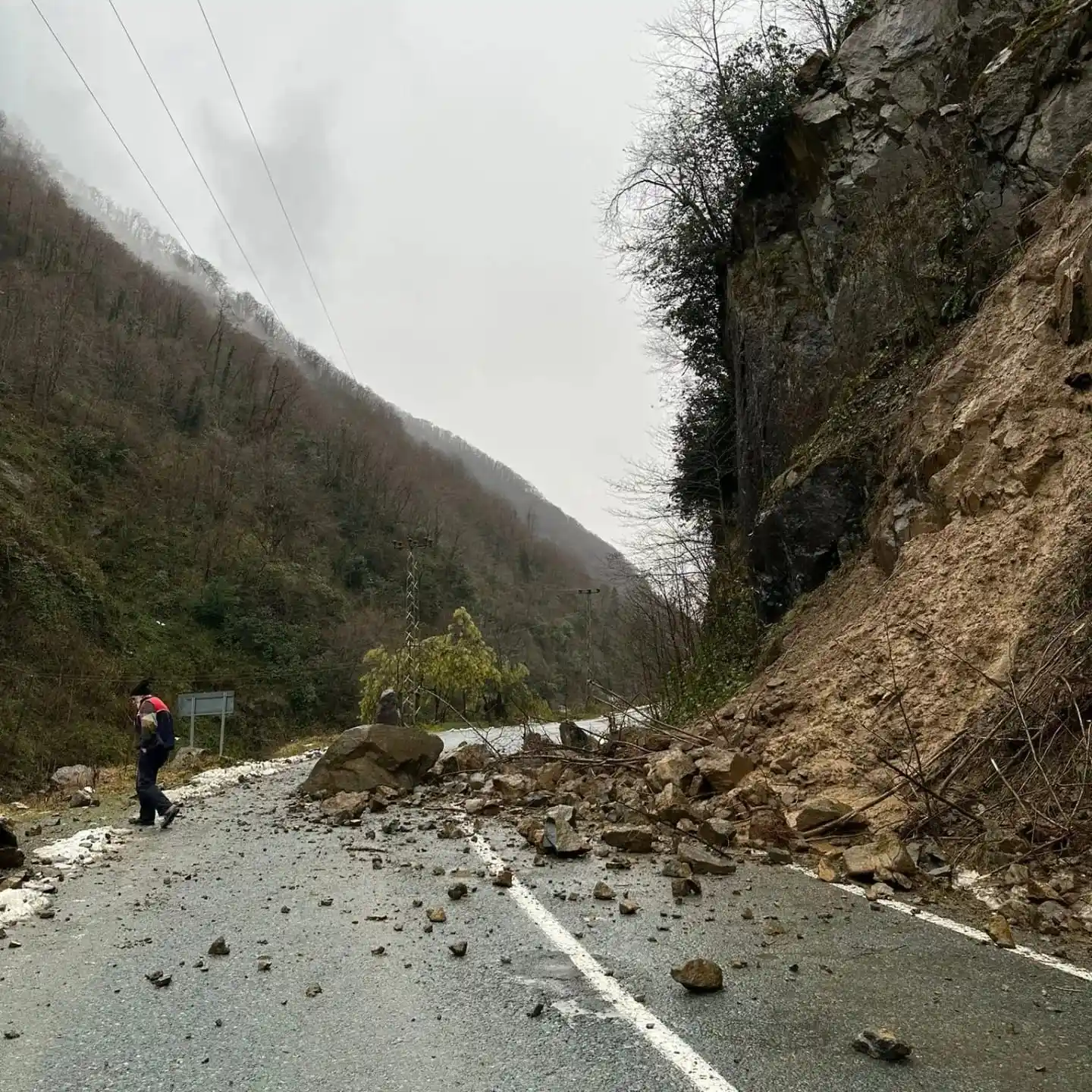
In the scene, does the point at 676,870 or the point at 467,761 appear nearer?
the point at 676,870

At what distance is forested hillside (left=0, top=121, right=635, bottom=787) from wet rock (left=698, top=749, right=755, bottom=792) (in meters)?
11.8

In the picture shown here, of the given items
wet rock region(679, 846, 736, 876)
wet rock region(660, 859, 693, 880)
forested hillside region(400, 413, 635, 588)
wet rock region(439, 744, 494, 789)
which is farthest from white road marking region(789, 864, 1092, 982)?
forested hillside region(400, 413, 635, 588)

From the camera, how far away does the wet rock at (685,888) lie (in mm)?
5629

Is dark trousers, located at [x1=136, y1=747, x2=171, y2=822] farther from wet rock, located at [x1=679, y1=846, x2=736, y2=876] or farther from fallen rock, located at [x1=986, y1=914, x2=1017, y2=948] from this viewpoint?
fallen rock, located at [x1=986, y1=914, x2=1017, y2=948]

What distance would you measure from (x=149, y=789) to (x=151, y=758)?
0.39 metres

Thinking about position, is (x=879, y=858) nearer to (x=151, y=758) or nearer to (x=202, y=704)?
(x=151, y=758)

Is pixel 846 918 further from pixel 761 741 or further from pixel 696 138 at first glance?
pixel 696 138

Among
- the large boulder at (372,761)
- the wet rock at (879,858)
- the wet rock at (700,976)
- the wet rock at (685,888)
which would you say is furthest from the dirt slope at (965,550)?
the large boulder at (372,761)

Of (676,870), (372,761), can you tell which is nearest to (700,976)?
(676,870)

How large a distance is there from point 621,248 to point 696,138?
319 cm

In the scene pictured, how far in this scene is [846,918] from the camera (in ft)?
16.1

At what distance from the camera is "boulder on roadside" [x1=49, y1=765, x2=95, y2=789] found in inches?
621

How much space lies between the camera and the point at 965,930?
458 cm

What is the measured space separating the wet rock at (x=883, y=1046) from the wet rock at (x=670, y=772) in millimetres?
5402
